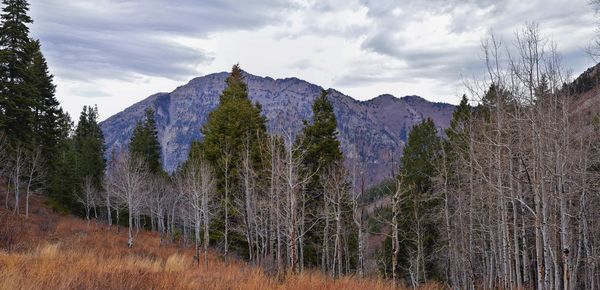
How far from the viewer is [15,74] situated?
36094 millimetres

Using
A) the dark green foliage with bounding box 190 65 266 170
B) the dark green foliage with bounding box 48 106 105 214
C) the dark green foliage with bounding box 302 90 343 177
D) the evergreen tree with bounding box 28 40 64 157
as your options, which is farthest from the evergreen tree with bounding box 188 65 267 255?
the dark green foliage with bounding box 48 106 105 214

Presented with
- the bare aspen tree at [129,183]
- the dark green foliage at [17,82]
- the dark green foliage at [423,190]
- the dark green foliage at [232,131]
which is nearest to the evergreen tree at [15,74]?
the dark green foliage at [17,82]

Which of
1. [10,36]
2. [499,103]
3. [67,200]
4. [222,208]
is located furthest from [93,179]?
[499,103]

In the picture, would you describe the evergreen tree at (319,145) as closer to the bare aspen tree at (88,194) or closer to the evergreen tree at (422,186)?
the evergreen tree at (422,186)

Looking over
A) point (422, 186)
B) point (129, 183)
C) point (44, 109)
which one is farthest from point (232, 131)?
point (44, 109)

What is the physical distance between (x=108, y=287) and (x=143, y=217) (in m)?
61.2

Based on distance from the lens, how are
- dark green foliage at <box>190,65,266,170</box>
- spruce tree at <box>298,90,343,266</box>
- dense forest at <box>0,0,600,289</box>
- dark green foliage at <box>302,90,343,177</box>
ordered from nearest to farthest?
dense forest at <box>0,0,600,289</box> < dark green foliage at <box>190,65,266,170</box> < spruce tree at <box>298,90,343,266</box> < dark green foliage at <box>302,90,343,177</box>

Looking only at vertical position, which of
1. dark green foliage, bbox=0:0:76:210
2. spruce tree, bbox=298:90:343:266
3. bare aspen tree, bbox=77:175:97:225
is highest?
dark green foliage, bbox=0:0:76:210

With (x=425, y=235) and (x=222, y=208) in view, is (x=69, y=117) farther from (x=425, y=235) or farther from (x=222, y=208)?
(x=425, y=235)

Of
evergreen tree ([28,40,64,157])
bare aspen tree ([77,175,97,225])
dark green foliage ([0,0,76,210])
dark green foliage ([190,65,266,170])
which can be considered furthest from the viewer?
bare aspen tree ([77,175,97,225])

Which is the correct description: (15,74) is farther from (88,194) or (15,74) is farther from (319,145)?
(319,145)

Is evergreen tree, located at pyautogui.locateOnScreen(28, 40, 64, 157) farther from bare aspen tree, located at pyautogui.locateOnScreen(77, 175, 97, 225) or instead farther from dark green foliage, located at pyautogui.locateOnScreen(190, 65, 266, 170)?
dark green foliage, located at pyautogui.locateOnScreen(190, 65, 266, 170)

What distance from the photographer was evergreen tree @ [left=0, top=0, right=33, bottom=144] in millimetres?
34875

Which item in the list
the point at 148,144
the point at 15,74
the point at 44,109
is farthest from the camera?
the point at 148,144
